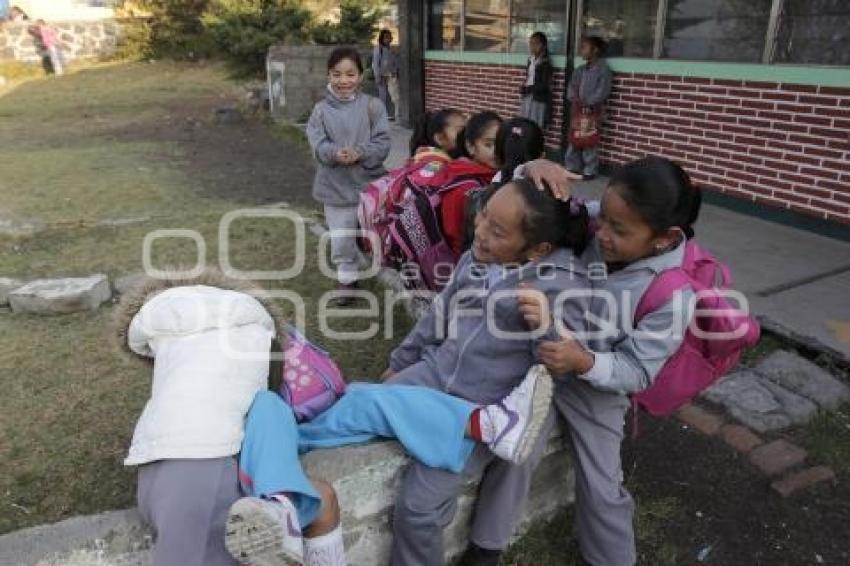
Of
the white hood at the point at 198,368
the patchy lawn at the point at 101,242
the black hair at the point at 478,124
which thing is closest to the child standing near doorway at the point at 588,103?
the patchy lawn at the point at 101,242

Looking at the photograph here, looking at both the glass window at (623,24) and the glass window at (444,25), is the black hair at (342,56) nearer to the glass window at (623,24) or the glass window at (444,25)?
the glass window at (623,24)

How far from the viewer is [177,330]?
1.76m

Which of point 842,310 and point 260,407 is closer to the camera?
point 260,407

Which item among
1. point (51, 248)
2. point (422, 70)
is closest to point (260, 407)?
point (51, 248)

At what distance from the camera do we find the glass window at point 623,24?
6254mm

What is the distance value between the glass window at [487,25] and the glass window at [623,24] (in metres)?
1.60

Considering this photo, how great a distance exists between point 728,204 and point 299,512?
198 inches

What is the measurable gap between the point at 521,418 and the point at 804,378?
1.96 meters

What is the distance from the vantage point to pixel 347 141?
13.1 ft

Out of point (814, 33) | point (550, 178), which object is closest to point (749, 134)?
point (814, 33)

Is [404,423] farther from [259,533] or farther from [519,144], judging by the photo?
[519,144]

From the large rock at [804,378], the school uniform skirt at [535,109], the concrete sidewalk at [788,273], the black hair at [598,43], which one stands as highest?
the black hair at [598,43]

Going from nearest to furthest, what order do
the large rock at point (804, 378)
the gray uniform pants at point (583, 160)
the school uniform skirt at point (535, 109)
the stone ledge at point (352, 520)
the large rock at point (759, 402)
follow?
1. the stone ledge at point (352, 520)
2. the large rock at point (759, 402)
3. the large rock at point (804, 378)
4. the gray uniform pants at point (583, 160)
5. the school uniform skirt at point (535, 109)

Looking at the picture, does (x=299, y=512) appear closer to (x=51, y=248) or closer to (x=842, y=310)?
(x=842, y=310)
